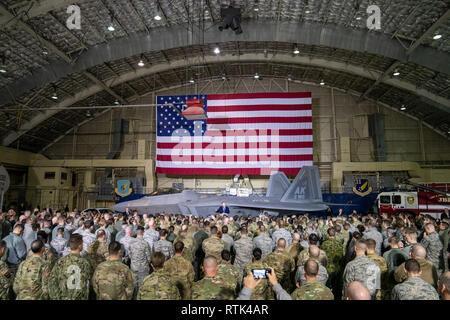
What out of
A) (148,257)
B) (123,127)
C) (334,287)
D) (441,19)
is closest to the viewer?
(148,257)

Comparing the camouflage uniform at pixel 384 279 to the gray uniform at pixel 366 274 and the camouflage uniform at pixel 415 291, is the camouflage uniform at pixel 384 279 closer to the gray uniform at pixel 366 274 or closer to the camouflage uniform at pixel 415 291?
the gray uniform at pixel 366 274

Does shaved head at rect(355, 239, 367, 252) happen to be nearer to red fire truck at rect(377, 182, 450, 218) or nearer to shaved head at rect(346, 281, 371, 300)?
shaved head at rect(346, 281, 371, 300)

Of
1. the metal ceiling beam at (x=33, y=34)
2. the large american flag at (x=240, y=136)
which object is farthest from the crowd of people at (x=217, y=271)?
the large american flag at (x=240, y=136)

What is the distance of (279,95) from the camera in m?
21.5

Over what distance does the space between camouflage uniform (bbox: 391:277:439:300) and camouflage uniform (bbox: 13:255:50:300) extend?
13.0ft

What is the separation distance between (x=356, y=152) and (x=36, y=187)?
2743cm

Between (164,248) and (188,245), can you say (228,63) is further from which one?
(164,248)

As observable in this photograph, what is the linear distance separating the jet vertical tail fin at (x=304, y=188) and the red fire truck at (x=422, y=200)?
5383mm

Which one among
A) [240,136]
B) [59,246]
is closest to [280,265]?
[59,246]

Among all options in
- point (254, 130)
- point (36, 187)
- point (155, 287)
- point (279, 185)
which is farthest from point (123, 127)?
point (155, 287)

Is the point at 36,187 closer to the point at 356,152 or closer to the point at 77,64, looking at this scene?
the point at 77,64

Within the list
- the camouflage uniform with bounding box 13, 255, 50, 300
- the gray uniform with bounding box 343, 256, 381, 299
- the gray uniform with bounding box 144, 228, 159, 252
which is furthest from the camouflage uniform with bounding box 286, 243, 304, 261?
the camouflage uniform with bounding box 13, 255, 50, 300

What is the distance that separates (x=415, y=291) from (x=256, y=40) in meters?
15.7

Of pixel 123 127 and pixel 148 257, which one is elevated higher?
pixel 123 127
